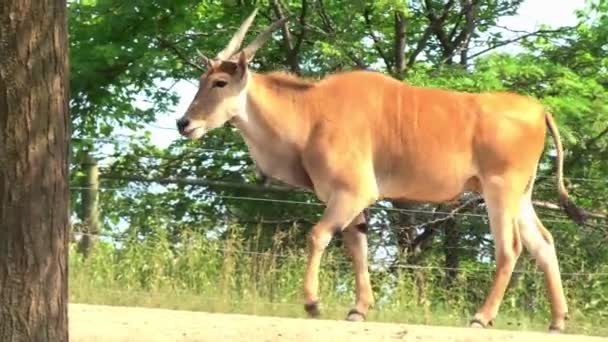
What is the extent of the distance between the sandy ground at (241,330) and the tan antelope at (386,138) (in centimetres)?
101

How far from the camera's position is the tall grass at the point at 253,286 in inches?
349

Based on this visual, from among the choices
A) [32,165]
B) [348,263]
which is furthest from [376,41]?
[32,165]

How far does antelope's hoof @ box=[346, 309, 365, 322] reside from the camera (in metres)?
8.01

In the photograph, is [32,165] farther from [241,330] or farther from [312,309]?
[312,309]

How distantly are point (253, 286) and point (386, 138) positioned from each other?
1.92 metres

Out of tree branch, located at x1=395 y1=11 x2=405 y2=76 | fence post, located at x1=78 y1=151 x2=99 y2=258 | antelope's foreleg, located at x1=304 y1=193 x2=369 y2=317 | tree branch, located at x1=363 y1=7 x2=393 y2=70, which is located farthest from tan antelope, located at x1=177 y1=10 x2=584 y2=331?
tree branch, located at x1=363 y1=7 x2=393 y2=70

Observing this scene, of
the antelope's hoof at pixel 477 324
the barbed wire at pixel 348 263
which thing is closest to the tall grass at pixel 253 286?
the barbed wire at pixel 348 263

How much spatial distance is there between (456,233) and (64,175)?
34.7 feet

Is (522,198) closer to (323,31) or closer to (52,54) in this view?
(52,54)

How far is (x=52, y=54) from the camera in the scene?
504 cm

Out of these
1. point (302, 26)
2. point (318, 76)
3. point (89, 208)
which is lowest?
point (89, 208)

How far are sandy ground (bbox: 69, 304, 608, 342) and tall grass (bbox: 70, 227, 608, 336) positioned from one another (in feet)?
4.10

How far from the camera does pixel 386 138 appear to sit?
8406 millimetres

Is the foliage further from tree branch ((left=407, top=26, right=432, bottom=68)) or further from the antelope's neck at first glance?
the antelope's neck
